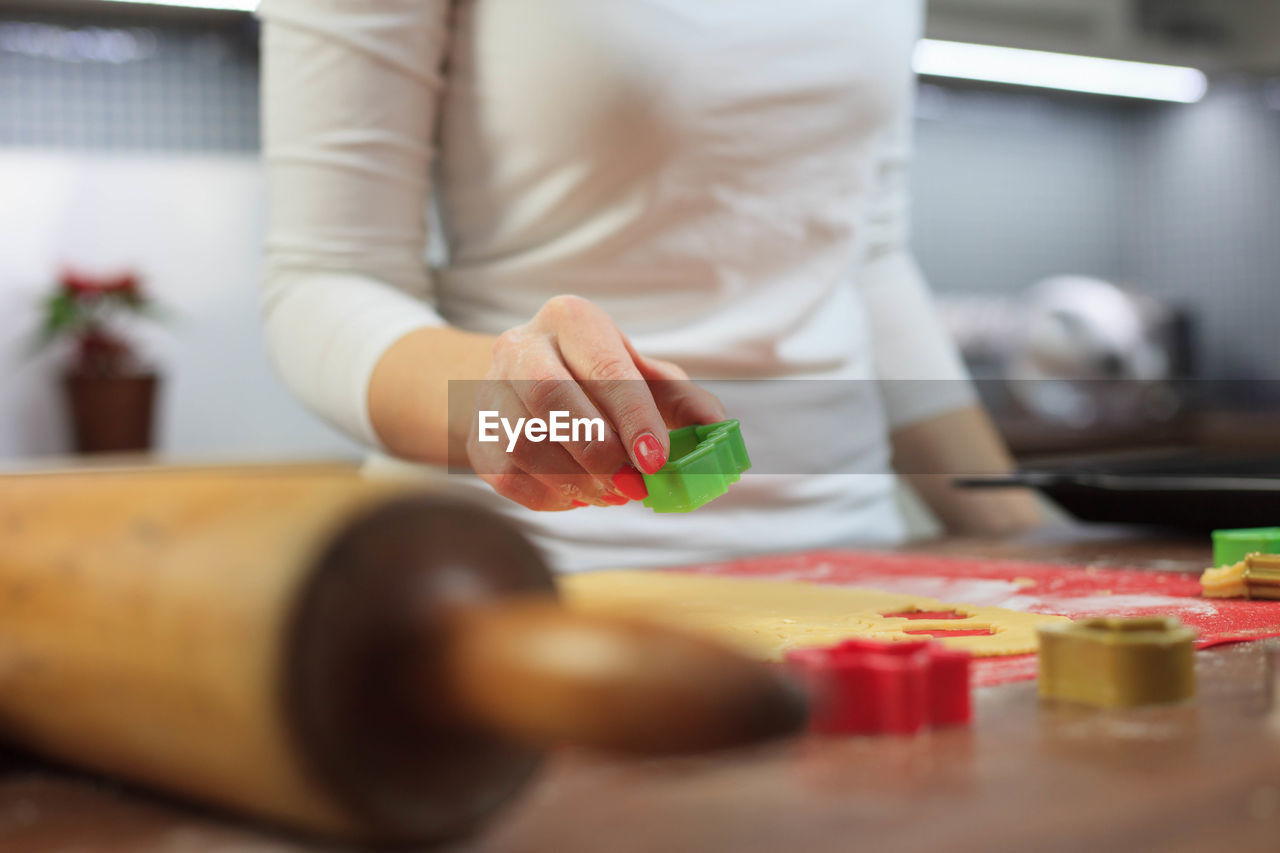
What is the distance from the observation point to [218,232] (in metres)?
2.31

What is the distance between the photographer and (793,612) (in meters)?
0.50

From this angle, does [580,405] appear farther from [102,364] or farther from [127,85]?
[127,85]

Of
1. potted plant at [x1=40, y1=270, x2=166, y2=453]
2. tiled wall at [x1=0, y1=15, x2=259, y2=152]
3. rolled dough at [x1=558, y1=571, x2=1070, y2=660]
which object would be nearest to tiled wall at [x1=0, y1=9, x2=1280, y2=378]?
tiled wall at [x1=0, y1=15, x2=259, y2=152]

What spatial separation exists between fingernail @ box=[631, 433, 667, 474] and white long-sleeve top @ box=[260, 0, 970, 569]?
0.92 feet

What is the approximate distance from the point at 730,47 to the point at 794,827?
30.5 inches

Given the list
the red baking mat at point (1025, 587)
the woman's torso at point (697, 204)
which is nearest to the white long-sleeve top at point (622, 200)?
the woman's torso at point (697, 204)

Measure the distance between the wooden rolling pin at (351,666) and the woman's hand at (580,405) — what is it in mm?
270

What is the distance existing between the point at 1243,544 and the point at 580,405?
1.02 feet

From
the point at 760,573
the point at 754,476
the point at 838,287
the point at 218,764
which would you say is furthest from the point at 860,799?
the point at 838,287

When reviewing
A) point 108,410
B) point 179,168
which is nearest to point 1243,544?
point 108,410

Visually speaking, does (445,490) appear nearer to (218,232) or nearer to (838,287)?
(838,287)

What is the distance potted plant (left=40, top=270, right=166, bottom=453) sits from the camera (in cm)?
213

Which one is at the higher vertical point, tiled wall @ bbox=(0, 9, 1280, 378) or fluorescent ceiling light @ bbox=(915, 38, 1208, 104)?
fluorescent ceiling light @ bbox=(915, 38, 1208, 104)

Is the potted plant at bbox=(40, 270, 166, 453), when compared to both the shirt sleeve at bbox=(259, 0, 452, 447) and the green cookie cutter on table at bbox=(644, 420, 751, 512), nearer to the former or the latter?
the shirt sleeve at bbox=(259, 0, 452, 447)
